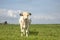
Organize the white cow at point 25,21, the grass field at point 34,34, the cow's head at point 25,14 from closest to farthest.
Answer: the grass field at point 34,34 < the cow's head at point 25,14 < the white cow at point 25,21

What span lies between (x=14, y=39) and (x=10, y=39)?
0.27m

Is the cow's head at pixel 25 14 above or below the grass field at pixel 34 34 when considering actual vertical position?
above

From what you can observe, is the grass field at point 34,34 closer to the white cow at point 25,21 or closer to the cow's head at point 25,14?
the white cow at point 25,21

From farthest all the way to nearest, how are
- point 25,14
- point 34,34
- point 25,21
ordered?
point 34,34 → point 25,21 → point 25,14

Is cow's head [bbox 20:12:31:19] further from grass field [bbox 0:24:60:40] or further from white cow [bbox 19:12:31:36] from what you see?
grass field [bbox 0:24:60:40]

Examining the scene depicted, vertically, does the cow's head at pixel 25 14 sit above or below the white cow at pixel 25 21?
above

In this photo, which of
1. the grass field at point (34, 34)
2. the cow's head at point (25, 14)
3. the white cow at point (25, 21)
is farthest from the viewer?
the white cow at point (25, 21)

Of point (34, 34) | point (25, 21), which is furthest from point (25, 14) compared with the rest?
point (34, 34)

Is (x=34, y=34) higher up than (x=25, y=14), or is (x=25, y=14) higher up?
(x=25, y=14)

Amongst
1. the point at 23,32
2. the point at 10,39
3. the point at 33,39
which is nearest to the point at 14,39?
the point at 10,39

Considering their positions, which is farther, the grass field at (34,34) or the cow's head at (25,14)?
the cow's head at (25,14)

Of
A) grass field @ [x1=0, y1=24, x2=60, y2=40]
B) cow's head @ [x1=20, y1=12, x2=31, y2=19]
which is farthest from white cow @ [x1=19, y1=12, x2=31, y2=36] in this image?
grass field @ [x1=0, y1=24, x2=60, y2=40]

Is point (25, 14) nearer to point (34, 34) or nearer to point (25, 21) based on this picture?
point (25, 21)

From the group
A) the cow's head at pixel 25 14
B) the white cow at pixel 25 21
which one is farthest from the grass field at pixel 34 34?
the cow's head at pixel 25 14
